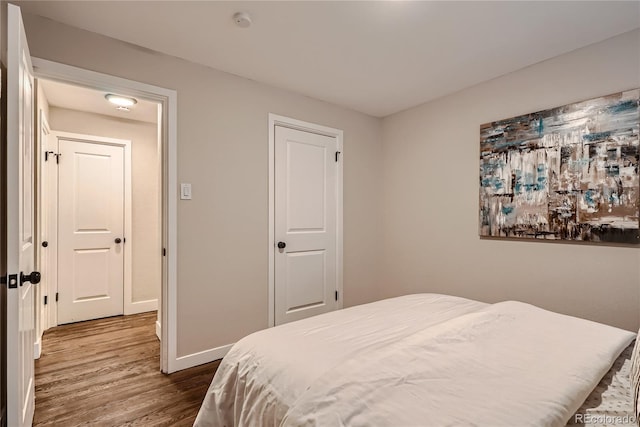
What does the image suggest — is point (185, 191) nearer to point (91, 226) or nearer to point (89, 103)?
point (89, 103)

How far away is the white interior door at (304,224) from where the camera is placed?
2.96 metres

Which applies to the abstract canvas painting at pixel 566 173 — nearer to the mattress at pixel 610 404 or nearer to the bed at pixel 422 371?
the bed at pixel 422 371

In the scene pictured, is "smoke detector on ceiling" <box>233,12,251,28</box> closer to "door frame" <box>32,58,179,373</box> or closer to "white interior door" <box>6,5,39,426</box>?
"door frame" <box>32,58,179,373</box>

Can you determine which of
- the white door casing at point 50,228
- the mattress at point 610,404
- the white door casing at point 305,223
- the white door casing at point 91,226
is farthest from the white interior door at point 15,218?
the white door casing at point 91,226

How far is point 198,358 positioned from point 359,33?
8.73 ft

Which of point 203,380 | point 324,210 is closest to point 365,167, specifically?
Result: point 324,210

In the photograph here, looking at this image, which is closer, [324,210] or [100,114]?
[324,210]

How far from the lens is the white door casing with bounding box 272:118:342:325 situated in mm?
2959

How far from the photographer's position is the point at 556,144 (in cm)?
230

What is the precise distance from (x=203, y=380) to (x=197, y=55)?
7.83 feet

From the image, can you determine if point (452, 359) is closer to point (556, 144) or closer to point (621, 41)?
point (556, 144)

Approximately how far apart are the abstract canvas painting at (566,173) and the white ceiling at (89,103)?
129 inches

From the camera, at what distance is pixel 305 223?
3.14 meters

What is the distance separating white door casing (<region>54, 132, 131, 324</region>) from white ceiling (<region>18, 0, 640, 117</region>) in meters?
2.08
